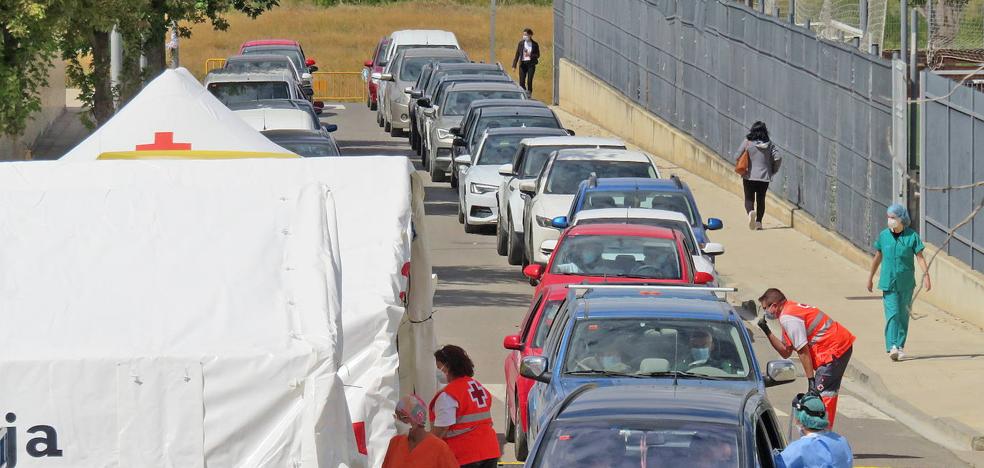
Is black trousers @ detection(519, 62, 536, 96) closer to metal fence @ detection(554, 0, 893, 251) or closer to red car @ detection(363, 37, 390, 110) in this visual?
metal fence @ detection(554, 0, 893, 251)

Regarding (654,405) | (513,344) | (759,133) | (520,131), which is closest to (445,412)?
(654,405)

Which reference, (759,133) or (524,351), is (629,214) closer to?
(524,351)

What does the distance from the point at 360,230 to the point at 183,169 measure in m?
1.17

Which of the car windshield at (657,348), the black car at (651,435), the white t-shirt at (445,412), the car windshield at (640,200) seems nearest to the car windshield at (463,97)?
the car windshield at (640,200)

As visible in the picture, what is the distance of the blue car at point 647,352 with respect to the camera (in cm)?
1095

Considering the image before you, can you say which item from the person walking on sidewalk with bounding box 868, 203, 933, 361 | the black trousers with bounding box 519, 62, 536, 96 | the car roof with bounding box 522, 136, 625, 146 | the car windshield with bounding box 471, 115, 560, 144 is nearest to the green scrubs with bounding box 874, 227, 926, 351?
the person walking on sidewalk with bounding box 868, 203, 933, 361

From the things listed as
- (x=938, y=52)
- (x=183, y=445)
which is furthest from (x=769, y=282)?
(x=183, y=445)

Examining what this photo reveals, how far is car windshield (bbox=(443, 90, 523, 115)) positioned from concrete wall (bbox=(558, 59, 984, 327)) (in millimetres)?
3918

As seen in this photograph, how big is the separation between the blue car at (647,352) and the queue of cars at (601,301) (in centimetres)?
1

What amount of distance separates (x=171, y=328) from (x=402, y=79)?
35.1 meters

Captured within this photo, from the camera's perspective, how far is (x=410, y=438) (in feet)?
27.7

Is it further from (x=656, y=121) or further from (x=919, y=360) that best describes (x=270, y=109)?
(x=656, y=121)

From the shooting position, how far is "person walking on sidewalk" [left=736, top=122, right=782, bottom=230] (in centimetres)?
2630

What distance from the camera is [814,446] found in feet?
29.3
